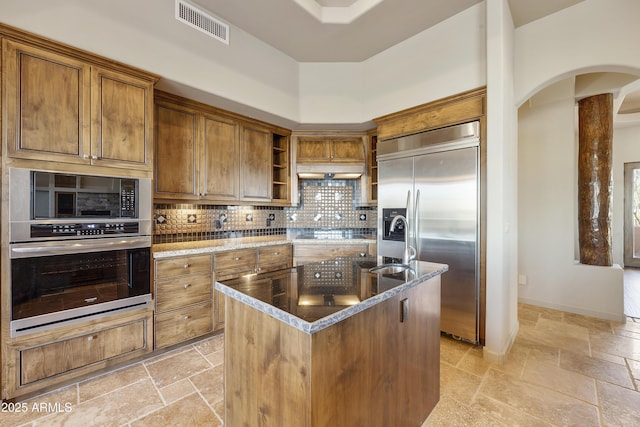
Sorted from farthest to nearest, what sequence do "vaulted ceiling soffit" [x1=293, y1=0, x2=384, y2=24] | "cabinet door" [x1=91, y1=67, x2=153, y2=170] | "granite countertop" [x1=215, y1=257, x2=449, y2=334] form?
"vaulted ceiling soffit" [x1=293, y1=0, x2=384, y2=24] < "cabinet door" [x1=91, y1=67, x2=153, y2=170] < "granite countertop" [x1=215, y1=257, x2=449, y2=334]

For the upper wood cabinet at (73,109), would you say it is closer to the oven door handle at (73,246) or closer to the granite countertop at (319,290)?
the oven door handle at (73,246)

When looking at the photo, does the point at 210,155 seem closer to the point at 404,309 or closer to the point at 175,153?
the point at 175,153

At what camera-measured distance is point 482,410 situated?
1.74 m

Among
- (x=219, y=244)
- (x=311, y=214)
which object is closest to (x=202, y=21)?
(x=219, y=244)

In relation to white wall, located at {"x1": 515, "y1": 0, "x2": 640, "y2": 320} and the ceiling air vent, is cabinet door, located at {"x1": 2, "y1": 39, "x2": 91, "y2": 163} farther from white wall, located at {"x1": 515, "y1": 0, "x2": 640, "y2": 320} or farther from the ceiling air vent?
white wall, located at {"x1": 515, "y1": 0, "x2": 640, "y2": 320}

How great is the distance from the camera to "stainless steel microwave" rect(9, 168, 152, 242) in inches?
69.7

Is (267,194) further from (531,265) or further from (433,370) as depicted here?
(531,265)

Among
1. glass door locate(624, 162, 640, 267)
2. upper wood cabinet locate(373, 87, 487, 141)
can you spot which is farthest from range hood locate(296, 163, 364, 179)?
glass door locate(624, 162, 640, 267)

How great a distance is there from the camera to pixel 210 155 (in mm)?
3082

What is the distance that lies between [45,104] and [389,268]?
2.57 meters

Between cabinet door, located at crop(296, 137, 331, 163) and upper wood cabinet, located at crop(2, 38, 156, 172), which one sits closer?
upper wood cabinet, located at crop(2, 38, 156, 172)

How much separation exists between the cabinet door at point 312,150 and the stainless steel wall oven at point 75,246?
2068mm

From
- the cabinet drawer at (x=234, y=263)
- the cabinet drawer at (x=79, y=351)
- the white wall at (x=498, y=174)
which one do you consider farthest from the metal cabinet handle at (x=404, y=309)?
the cabinet drawer at (x=79, y=351)

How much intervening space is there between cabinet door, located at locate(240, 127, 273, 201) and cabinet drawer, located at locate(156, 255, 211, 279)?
39.7 inches
